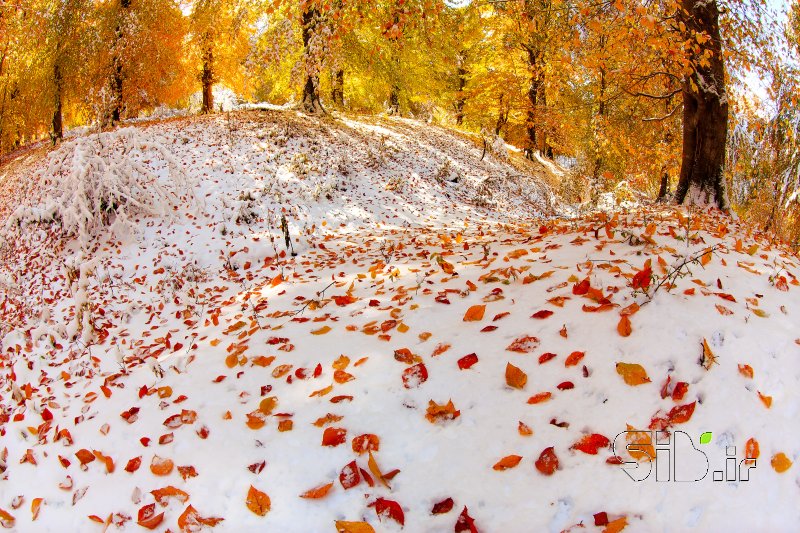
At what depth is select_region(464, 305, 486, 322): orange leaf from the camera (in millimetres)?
3195

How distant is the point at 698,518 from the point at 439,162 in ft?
39.8

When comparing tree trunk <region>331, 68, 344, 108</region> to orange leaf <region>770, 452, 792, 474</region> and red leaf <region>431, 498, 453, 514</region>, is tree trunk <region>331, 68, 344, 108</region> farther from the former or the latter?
orange leaf <region>770, 452, 792, 474</region>

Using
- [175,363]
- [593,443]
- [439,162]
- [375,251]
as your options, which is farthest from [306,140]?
[593,443]

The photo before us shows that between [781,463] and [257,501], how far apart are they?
2.44 m

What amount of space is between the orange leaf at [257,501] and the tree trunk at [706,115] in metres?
7.62

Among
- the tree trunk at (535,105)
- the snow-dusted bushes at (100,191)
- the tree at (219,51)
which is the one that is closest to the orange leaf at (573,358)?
the snow-dusted bushes at (100,191)

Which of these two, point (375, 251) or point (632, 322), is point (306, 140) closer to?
point (375, 251)

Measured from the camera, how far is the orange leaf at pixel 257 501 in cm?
211

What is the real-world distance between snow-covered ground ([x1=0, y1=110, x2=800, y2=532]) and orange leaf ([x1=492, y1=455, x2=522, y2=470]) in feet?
0.05

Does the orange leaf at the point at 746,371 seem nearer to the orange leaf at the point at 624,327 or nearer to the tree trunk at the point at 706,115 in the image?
the orange leaf at the point at 624,327

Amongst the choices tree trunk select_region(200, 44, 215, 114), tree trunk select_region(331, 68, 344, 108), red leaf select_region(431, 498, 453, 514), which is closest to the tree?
tree trunk select_region(200, 44, 215, 114)

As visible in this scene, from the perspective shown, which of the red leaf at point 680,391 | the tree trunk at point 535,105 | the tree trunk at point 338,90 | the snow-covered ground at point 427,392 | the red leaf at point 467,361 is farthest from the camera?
the tree trunk at point 338,90

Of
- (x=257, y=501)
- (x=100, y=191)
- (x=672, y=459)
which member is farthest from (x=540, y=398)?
(x=100, y=191)

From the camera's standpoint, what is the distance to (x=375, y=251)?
634 centimetres
